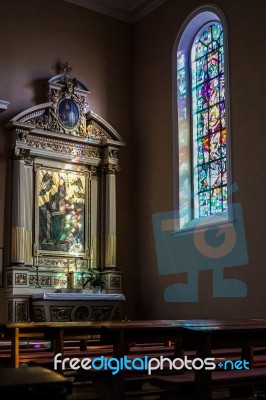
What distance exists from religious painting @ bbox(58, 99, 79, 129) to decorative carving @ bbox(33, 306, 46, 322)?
12.3 ft

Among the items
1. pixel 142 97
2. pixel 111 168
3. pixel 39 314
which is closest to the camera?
pixel 39 314

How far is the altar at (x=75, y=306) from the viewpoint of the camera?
34.5 ft

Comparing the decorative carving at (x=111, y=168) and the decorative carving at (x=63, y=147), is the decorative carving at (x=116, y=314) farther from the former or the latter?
the decorative carving at (x=63, y=147)

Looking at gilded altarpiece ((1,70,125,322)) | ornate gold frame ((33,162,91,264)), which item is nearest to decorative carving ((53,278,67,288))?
gilded altarpiece ((1,70,125,322))

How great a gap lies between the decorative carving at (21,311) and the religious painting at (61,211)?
1134mm

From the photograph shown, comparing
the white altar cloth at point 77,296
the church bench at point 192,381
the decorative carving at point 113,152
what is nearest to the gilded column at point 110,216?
the decorative carving at point 113,152

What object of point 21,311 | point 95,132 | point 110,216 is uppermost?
point 95,132

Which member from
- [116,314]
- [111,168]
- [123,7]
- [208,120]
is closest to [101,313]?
[116,314]

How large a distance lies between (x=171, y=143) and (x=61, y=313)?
408 cm

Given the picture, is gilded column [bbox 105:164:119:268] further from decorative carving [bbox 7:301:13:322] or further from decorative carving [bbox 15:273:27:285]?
decorative carving [bbox 7:301:13:322]

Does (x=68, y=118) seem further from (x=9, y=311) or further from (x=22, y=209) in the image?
(x=9, y=311)

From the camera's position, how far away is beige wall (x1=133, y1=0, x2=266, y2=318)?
9.84 m

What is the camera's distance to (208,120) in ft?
38.0

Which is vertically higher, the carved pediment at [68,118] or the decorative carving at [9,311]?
the carved pediment at [68,118]
